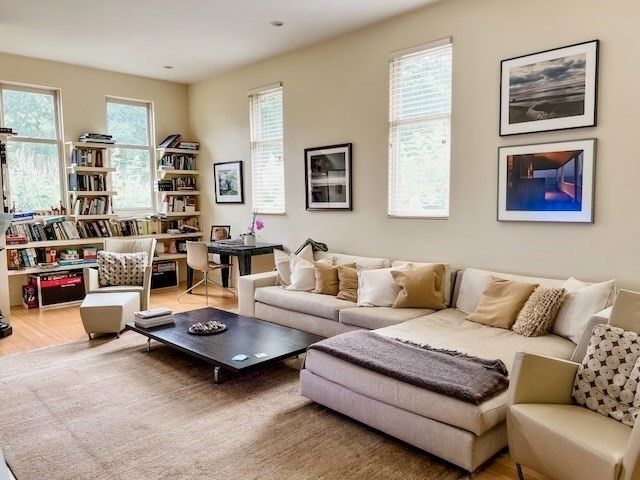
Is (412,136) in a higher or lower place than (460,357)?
higher

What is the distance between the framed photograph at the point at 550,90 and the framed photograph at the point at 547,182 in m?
0.17

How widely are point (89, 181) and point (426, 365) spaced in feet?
17.9

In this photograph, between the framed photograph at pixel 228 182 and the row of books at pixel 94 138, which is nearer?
the row of books at pixel 94 138

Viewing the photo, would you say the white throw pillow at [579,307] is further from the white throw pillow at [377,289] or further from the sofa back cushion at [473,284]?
the white throw pillow at [377,289]

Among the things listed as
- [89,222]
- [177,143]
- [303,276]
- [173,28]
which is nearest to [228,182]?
[177,143]

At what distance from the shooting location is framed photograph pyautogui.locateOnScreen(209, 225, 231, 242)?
684 cm

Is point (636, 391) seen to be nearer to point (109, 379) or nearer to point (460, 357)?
point (460, 357)

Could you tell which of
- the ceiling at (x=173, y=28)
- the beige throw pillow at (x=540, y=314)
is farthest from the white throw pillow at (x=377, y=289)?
the ceiling at (x=173, y=28)

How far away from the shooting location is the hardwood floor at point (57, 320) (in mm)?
4508

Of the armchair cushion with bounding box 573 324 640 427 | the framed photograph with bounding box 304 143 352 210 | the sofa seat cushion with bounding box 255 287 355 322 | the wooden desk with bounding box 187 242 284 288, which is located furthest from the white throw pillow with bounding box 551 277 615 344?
the wooden desk with bounding box 187 242 284 288

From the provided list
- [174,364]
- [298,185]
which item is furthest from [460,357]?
[298,185]

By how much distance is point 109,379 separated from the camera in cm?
358

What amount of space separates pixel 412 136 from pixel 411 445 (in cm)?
303

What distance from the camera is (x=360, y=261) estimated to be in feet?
15.8
